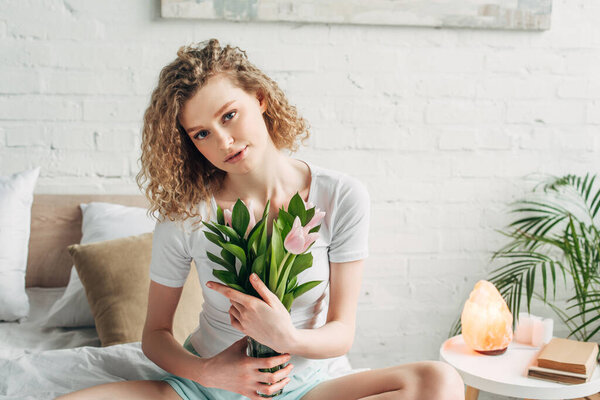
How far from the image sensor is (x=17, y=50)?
6.59 feet

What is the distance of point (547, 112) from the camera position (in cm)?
224

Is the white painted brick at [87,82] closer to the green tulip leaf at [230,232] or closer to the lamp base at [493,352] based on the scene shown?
the green tulip leaf at [230,232]

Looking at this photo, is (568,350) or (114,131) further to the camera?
(114,131)

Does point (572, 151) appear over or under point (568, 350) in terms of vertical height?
over

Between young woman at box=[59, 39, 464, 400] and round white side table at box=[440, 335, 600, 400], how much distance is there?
0.57 meters

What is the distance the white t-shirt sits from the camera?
1288 millimetres

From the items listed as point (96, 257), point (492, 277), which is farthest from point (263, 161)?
point (492, 277)

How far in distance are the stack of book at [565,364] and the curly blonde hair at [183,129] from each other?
0.98 metres

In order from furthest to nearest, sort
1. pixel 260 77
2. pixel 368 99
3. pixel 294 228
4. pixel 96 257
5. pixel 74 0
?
pixel 368 99 → pixel 74 0 → pixel 96 257 → pixel 260 77 → pixel 294 228

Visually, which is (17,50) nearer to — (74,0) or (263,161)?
(74,0)

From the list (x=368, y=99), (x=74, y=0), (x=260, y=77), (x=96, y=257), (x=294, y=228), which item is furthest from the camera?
(x=368, y=99)

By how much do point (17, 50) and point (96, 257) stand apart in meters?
0.86

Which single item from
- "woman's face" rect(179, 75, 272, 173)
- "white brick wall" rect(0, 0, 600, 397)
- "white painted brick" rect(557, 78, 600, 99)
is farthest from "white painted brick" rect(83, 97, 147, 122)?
"white painted brick" rect(557, 78, 600, 99)

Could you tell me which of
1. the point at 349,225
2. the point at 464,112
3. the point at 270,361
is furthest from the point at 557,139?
→ the point at 270,361
